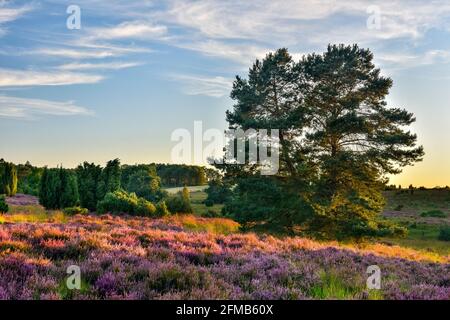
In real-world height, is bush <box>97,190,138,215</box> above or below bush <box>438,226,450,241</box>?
above

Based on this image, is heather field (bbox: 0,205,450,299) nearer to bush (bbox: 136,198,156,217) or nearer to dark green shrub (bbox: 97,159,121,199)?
bush (bbox: 136,198,156,217)

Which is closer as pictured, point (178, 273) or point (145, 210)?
point (178, 273)

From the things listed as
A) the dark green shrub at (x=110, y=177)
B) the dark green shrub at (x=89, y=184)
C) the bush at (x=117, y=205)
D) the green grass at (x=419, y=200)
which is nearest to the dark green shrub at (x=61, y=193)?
the dark green shrub at (x=89, y=184)

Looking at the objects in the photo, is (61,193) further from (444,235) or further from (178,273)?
(444,235)

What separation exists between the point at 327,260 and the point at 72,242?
6.03 m

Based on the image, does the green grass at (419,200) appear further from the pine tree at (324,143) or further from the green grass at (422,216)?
the pine tree at (324,143)

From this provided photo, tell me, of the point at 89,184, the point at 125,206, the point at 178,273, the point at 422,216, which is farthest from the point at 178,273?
the point at 422,216

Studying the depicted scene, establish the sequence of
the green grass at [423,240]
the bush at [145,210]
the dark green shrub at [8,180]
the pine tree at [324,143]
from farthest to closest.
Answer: the dark green shrub at [8,180], the green grass at [423,240], the bush at [145,210], the pine tree at [324,143]

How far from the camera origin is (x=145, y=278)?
22.0 ft

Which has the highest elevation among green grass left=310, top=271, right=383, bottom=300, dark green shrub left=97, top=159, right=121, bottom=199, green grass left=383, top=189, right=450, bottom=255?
dark green shrub left=97, top=159, right=121, bottom=199

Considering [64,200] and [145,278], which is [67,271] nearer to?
[145,278]

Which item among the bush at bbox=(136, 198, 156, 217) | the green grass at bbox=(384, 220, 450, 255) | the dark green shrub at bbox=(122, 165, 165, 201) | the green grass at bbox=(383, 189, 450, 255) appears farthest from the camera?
the dark green shrub at bbox=(122, 165, 165, 201)

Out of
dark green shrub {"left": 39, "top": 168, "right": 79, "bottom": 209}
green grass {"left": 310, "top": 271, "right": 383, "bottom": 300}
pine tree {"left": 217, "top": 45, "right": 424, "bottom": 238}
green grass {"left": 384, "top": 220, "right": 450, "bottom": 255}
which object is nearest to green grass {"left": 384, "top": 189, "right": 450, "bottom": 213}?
green grass {"left": 384, "top": 220, "right": 450, "bottom": 255}

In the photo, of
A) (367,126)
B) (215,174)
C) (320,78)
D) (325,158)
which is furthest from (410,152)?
(215,174)
